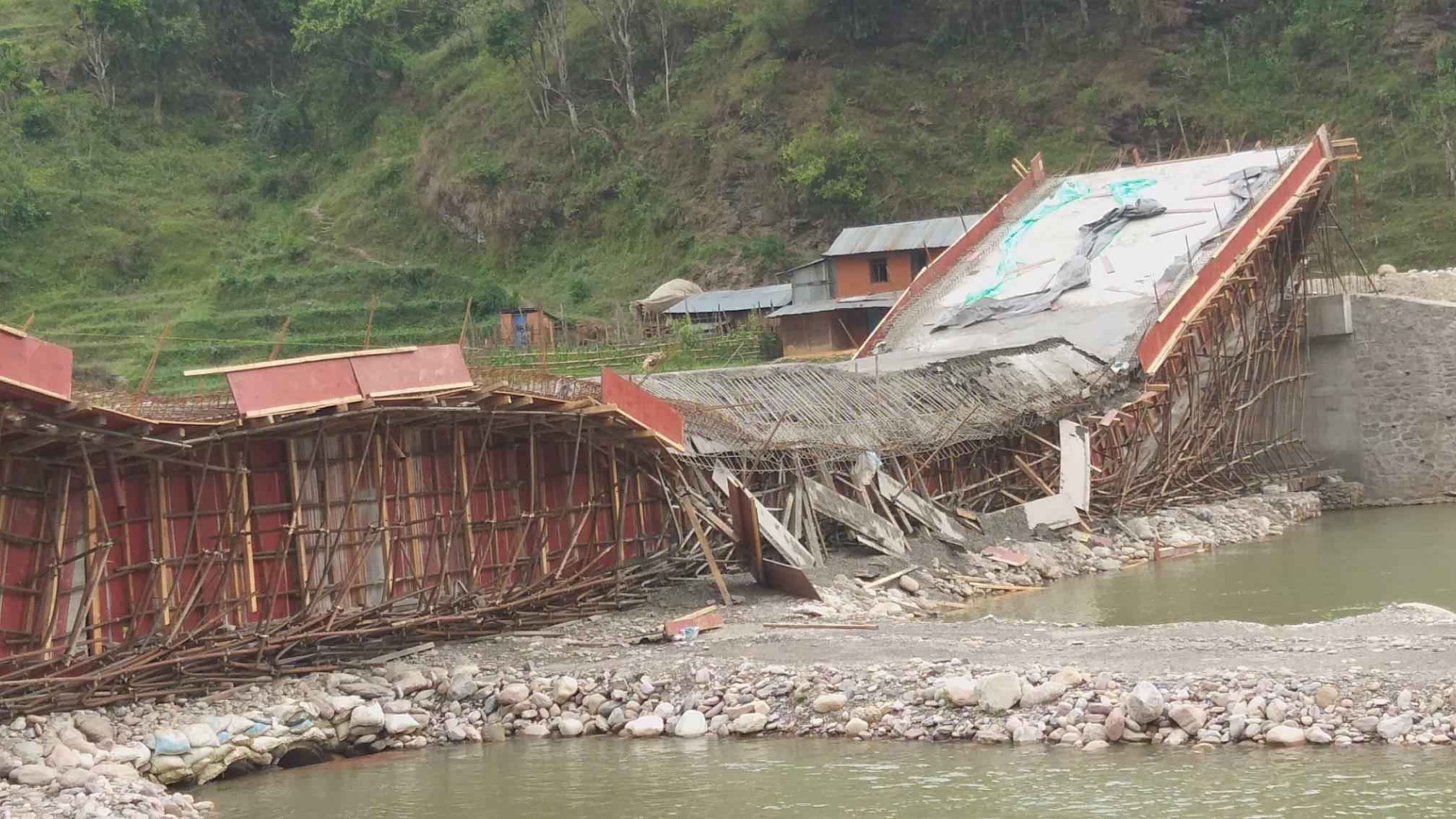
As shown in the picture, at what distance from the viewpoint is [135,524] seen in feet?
53.7

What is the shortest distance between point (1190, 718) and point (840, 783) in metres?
2.99

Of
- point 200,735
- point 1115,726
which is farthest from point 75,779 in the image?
point 1115,726

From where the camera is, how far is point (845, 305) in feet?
154

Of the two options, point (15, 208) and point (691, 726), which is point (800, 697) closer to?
point (691, 726)

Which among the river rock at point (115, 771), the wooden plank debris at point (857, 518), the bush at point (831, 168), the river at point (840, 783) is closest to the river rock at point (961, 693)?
the river at point (840, 783)

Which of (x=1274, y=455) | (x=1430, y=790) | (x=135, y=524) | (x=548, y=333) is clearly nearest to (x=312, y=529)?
(x=135, y=524)

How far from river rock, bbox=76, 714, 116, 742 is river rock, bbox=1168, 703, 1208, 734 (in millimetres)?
9402

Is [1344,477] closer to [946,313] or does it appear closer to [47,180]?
[946,313]

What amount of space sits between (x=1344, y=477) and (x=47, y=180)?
52.1m

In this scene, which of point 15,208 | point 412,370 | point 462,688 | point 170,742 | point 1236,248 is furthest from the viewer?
point 15,208

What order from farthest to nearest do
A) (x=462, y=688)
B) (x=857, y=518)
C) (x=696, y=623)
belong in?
(x=857, y=518)
(x=696, y=623)
(x=462, y=688)

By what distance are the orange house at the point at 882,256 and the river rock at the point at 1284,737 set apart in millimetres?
35367

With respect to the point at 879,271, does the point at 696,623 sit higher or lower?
lower

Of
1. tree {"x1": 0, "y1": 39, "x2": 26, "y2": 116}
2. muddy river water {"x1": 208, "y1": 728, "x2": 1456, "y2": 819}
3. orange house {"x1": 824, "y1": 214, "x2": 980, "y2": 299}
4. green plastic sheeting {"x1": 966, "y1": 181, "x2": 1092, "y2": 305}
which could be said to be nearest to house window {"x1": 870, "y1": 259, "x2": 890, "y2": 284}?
orange house {"x1": 824, "y1": 214, "x2": 980, "y2": 299}
